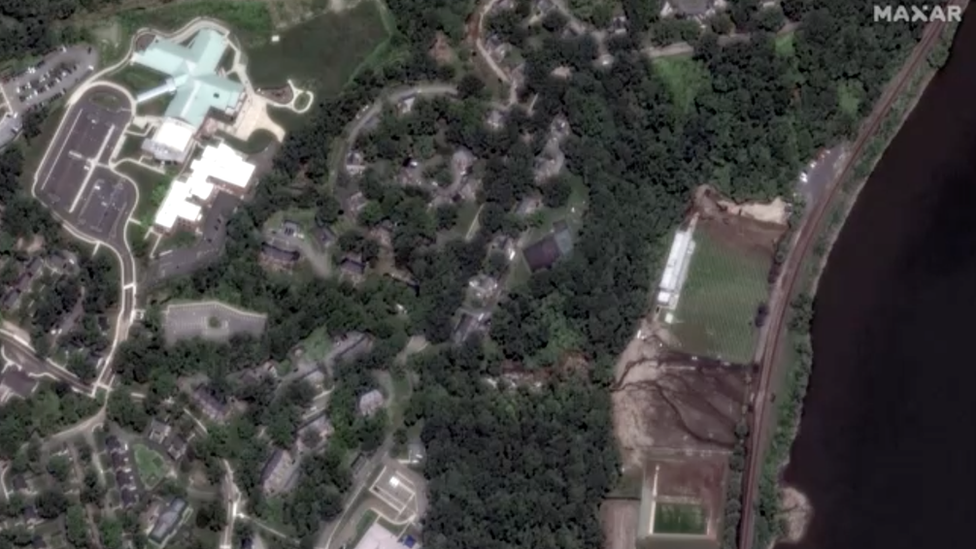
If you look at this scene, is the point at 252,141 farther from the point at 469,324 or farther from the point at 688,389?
the point at 688,389

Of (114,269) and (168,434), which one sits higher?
(114,269)

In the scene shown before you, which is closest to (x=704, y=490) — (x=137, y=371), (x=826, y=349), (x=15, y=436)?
(x=826, y=349)

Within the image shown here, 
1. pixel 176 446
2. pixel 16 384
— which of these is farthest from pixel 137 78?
pixel 176 446

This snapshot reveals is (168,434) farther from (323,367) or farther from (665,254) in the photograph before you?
(665,254)

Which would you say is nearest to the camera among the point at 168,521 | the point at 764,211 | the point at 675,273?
the point at 168,521

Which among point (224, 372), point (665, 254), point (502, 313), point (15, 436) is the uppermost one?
point (665, 254)

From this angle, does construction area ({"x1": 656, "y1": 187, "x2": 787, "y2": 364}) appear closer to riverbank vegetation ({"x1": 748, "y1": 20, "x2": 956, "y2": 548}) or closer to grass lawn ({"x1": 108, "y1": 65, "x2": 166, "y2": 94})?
riverbank vegetation ({"x1": 748, "y1": 20, "x2": 956, "y2": 548})
